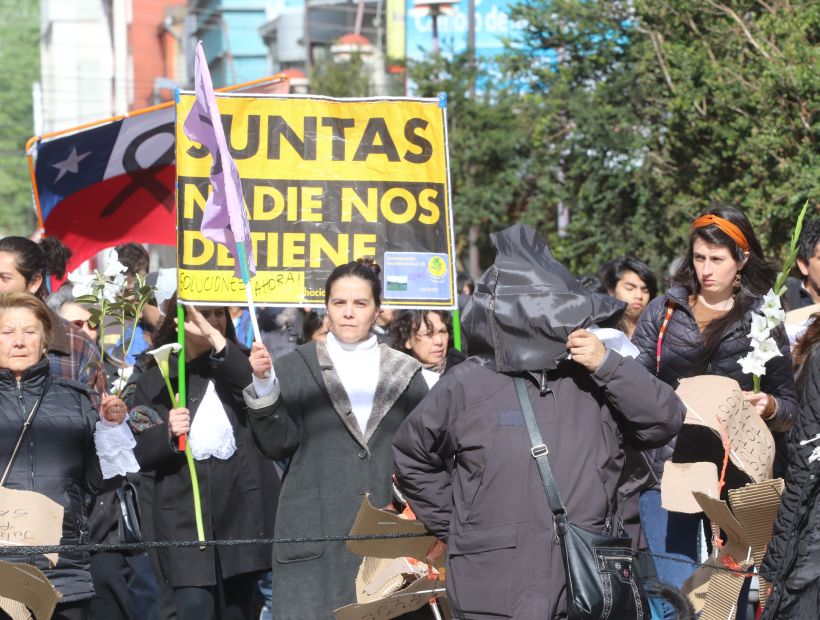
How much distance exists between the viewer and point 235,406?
682cm

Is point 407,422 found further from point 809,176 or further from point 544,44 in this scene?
point 544,44

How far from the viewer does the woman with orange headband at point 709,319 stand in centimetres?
609

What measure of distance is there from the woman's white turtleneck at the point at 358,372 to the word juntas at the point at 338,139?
117 cm

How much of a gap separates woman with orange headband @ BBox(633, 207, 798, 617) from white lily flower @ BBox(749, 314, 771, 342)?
12.8 inches

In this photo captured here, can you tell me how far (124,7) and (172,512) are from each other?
63.6 meters

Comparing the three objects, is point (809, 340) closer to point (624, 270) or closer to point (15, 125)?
point (624, 270)

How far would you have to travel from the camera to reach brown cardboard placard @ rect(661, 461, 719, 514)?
5.96m

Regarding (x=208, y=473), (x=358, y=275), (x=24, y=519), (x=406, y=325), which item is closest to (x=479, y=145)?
(x=406, y=325)

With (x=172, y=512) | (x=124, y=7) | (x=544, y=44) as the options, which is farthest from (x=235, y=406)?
(x=124, y=7)

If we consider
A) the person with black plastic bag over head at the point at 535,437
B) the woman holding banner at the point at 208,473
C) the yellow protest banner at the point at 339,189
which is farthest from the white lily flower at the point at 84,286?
the person with black plastic bag over head at the point at 535,437

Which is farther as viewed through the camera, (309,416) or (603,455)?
(309,416)

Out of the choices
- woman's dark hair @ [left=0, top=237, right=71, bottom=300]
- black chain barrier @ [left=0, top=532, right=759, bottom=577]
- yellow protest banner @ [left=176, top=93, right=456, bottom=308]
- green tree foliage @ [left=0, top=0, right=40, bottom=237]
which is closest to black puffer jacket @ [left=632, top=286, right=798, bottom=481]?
black chain barrier @ [left=0, top=532, right=759, bottom=577]

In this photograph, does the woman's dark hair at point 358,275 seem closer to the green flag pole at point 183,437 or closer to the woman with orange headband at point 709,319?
the green flag pole at point 183,437

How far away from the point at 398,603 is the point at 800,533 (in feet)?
5.28
